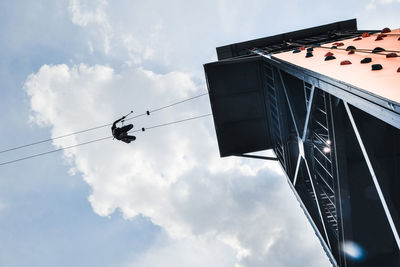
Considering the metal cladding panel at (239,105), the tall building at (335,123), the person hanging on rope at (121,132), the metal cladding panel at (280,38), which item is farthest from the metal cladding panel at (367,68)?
the person hanging on rope at (121,132)

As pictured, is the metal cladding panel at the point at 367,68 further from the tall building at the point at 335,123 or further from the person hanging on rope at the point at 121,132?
the person hanging on rope at the point at 121,132

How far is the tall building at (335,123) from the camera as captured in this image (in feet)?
11.4

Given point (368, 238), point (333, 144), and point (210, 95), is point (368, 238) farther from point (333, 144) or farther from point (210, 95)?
point (210, 95)

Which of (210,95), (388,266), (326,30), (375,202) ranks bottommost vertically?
(388,266)

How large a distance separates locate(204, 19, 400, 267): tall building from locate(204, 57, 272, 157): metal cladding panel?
0.05 meters

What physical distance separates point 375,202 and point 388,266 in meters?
2.06

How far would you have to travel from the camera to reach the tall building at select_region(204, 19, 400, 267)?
3486 mm

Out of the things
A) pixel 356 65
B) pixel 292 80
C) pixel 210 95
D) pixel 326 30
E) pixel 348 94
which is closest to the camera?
pixel 348 94

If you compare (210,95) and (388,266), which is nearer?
(388,266)

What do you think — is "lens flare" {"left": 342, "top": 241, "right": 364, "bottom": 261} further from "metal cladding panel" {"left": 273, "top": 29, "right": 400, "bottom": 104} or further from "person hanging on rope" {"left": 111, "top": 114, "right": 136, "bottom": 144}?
"person hanging on rope" {"left": 111, "top": 114, "right": 136, "bottom": 144}

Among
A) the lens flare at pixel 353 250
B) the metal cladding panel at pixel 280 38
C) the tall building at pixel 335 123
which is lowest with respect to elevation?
the lens flare at pixel 353 250

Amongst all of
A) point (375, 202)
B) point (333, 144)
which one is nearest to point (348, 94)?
point (333, 144)

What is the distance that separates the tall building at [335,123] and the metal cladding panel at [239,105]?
0.05m

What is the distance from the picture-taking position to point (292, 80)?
28.2ft
